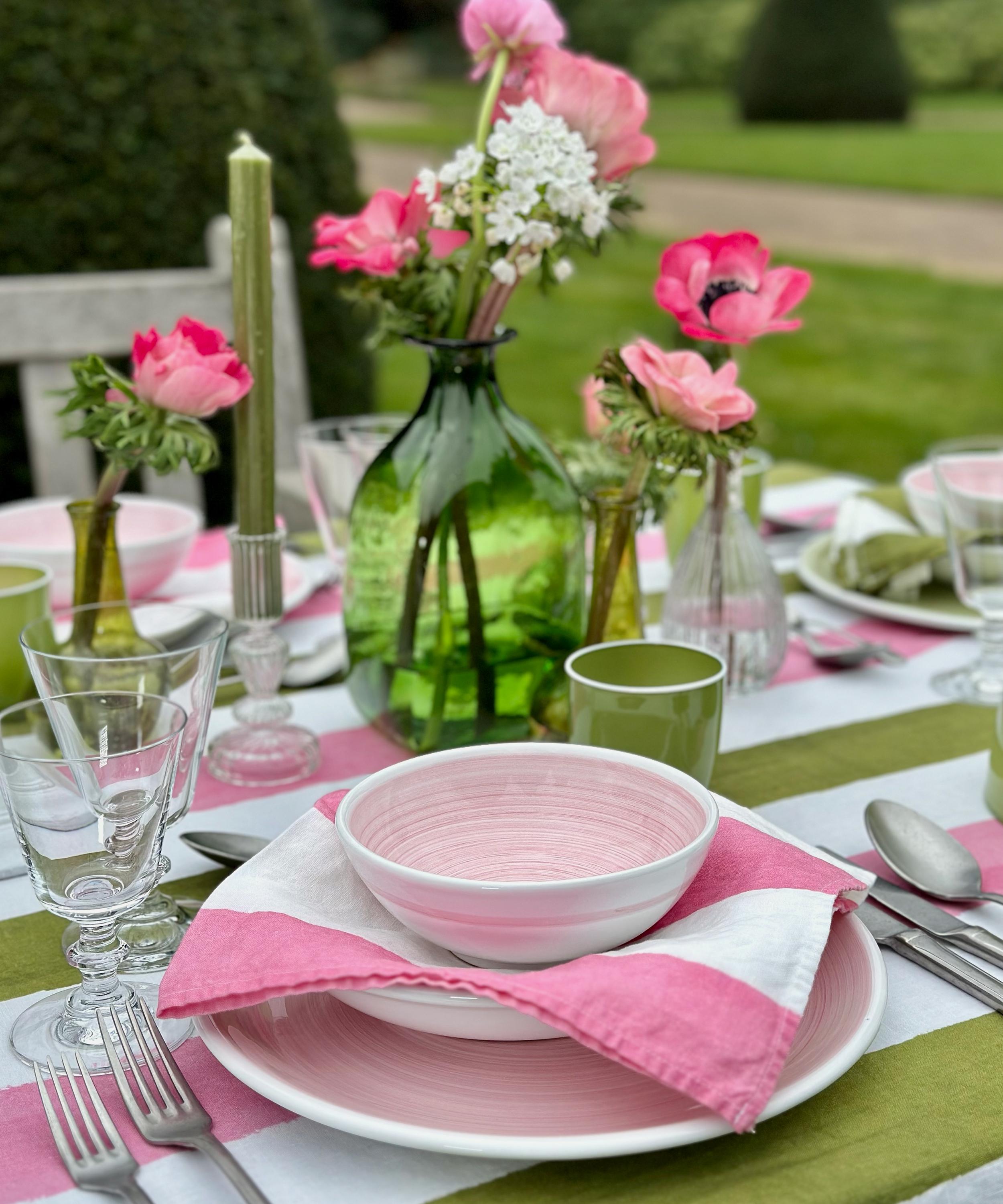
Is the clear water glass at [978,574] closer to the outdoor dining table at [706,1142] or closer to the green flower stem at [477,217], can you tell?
the outdoor dining table at [706,1142]

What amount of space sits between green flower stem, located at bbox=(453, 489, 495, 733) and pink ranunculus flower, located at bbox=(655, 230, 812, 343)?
0.19m

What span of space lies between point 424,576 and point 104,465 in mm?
2179

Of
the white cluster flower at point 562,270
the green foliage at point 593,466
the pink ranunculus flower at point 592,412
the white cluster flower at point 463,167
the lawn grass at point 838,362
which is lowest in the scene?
the lawn grass at point 838,362

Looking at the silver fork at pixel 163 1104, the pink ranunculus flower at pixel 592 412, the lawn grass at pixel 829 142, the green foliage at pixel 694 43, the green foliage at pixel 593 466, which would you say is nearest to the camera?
the silver fork at pixel 163 1104

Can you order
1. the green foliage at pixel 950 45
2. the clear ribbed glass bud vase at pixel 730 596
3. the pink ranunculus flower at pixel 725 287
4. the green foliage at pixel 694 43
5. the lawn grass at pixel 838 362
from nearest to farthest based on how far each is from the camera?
the pink ranunculus flower at pixel 725 287, the clear ribbed glass bud vase at pixel 730 596, the lawn grass at pixel 838 362, the green foliage at pixel 950 45, the green foliage at pixel 694 43

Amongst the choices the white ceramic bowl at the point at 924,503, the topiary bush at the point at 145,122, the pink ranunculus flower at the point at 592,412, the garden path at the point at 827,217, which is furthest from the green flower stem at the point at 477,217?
the garden path at the point at 827,217

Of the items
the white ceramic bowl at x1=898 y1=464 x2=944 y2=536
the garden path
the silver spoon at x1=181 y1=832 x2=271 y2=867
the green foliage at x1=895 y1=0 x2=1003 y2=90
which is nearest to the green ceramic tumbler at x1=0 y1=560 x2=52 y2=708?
the silver spoon at x1=181 y1=832 x2=271 y2=867

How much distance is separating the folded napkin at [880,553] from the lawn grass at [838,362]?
411 cm

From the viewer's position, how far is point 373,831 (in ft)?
2.28

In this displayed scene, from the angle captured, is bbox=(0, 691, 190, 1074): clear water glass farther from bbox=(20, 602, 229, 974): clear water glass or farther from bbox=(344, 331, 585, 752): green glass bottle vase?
bbox=(344, 331, 585, 752): green glass bottle vase

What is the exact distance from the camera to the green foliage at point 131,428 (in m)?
0.90

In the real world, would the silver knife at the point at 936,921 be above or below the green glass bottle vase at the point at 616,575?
below

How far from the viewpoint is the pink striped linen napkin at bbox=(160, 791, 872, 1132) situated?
56 cm

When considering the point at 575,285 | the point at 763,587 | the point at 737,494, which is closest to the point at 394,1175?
the point at 763,587
